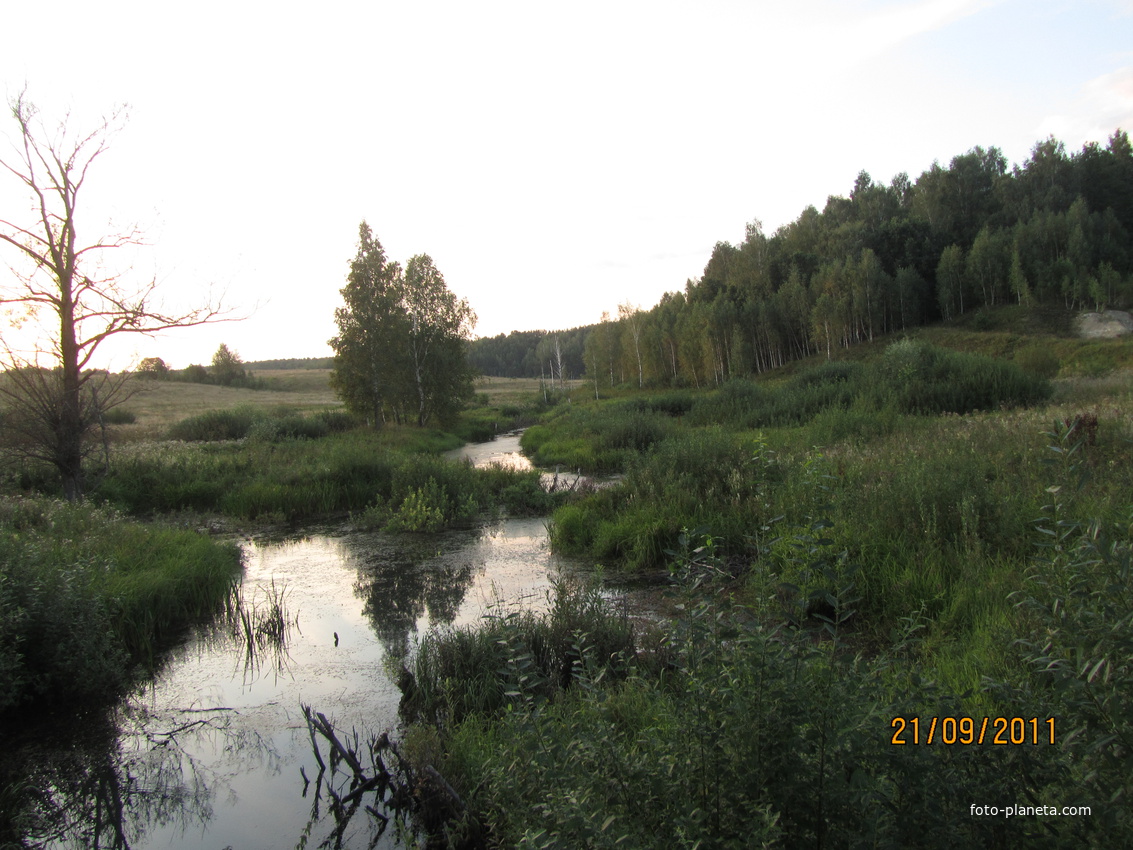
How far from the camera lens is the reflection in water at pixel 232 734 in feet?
12.6

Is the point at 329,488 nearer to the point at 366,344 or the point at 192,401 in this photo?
the point at 366,344

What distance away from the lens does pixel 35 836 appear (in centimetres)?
370

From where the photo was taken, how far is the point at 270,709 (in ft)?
17.0

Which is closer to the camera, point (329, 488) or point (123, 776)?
point (123, 776)

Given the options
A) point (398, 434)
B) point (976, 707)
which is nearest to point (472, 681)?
point (976, 707)

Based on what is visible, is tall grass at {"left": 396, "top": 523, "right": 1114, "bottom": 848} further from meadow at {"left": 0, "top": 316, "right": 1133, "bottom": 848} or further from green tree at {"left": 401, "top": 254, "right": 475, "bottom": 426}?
green tree at {"left": 401, "top": 254, "right": 475, "bottom": 426}

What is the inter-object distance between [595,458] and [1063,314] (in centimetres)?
4193

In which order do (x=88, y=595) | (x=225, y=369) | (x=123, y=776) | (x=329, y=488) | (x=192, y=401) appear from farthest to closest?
(x=225, y=369) < (x=192, y=401) < (x=329, y=488) < (x=88, y=595) < (x=123, y=776)

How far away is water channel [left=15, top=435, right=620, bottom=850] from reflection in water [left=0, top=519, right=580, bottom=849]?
12 mm

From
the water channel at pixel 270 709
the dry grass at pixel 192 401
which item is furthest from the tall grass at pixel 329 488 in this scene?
the dry grass at pixel 192 401

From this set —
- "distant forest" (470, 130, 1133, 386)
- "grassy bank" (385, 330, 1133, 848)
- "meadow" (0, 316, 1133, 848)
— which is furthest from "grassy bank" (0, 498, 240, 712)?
"distant forest" (470, 130, 1133, 386)

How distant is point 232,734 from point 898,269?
175ft

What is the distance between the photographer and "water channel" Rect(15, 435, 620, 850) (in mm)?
3887

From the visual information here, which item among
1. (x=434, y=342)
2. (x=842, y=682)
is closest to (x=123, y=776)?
(x=842, y=682)
